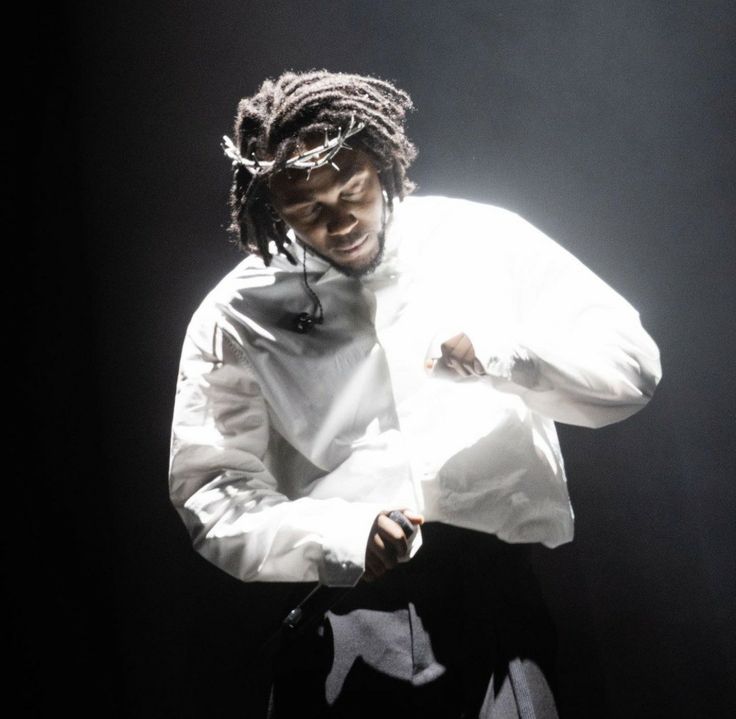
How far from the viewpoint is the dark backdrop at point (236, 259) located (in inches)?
48.1

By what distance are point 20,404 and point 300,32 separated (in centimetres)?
75

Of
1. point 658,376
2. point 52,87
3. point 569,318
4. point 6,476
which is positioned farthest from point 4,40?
point 658,376

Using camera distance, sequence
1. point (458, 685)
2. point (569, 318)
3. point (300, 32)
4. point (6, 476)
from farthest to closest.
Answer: point (300, 32) < point (6, 476) < point (569, 318) < point (458, 685)

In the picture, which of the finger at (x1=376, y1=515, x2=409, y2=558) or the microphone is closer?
the finger at (x1=376, y1=515, x2=409, y2=558)

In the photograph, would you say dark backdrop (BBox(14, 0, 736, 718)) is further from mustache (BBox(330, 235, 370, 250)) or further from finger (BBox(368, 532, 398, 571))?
finger (BBox(368, 532, 398, 571))

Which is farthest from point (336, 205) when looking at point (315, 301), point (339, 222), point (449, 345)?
point (449, 345)

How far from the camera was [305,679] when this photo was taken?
0.89 meters

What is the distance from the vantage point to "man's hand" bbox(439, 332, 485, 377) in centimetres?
85

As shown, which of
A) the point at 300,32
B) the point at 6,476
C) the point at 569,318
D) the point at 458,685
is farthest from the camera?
the point at 300,32

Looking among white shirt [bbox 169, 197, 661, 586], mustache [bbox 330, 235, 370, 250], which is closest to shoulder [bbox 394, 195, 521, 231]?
white shirt [bbox 169, 197, 661, 586]

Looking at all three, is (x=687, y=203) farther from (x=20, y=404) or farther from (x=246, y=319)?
(x=20, y=404)

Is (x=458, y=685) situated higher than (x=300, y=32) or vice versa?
(x=300, y=32)

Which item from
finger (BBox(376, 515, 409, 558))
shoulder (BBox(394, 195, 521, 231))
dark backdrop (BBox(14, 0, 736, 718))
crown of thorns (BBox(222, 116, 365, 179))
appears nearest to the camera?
finger (BBox(376, 515, 409, 558))

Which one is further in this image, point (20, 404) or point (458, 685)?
point (20, 404)
